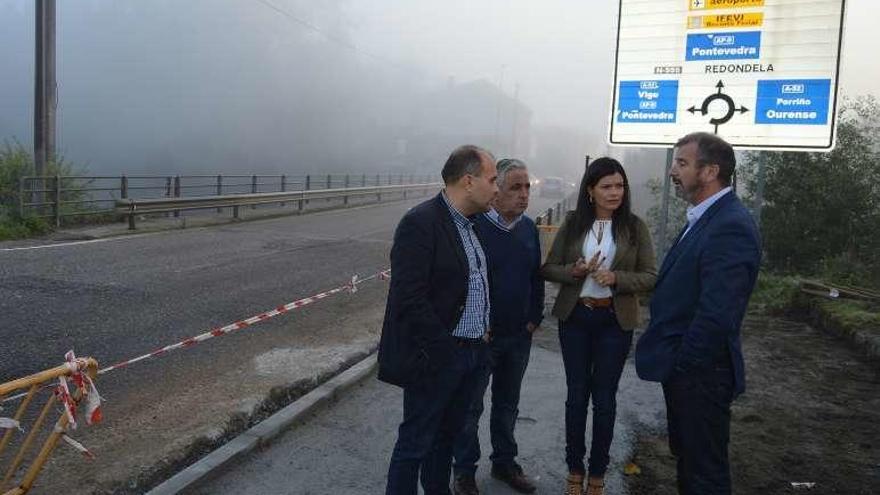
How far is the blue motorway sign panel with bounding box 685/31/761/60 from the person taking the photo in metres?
7.75

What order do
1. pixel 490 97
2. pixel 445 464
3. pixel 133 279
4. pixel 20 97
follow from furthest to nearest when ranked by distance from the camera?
pixel 20 97, pixel 490 97, pixel 133 279, pixel 445 464

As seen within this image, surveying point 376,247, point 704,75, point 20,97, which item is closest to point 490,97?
point 20,97

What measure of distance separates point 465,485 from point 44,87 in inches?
637

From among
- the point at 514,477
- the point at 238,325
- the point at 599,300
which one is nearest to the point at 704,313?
the point at 599,300

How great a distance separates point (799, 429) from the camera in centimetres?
509

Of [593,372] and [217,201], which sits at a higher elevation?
[217,201]


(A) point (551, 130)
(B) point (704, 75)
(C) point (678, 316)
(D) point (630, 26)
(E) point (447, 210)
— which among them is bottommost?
(C) point (678, 316)

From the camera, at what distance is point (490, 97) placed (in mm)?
100312

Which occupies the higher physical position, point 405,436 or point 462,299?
point 462,299

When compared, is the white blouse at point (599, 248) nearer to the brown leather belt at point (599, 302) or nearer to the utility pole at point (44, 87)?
the brown leather belt at point (599, 302)

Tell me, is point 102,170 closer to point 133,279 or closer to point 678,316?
point 133,279

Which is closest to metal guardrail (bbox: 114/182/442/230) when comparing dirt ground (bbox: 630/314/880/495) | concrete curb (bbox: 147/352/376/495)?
concrete curb (bbox: 147/352/376/495)

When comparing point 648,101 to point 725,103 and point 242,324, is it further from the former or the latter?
point 242,324

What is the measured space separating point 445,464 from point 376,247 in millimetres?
11985
